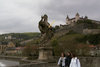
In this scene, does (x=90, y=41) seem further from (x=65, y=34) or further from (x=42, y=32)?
(x=42, y=32)

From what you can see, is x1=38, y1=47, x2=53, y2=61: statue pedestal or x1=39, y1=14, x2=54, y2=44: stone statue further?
x1=39, y1=14, x2=54, y2=44: stone statue

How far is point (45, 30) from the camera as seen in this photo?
558 inches

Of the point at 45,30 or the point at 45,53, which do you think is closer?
the point at 45,53

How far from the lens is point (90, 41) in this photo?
105625 millimetres

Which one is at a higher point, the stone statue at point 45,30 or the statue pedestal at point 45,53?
the stone statue at point 45,30

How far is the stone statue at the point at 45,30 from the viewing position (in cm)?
1398

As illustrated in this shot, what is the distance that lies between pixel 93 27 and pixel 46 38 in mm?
116373

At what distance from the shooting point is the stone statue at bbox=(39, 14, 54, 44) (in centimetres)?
1398

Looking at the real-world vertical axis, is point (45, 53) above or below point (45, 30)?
below

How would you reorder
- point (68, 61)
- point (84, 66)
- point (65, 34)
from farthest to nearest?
point (65, 34), point (84, 66), point (68, 61)

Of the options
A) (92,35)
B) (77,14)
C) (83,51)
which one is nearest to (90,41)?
(92,35)

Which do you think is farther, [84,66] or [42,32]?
[42,32]

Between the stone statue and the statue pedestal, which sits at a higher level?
the stone statue

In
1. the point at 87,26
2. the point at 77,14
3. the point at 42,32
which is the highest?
the point at 77,14
